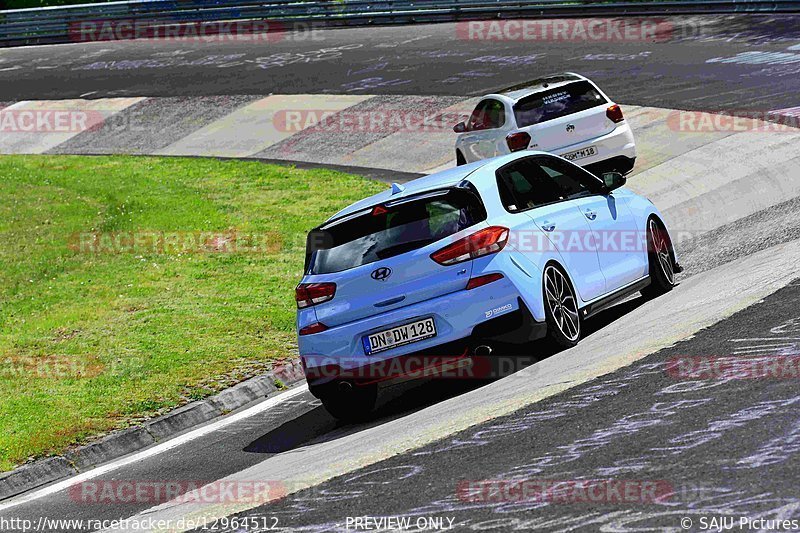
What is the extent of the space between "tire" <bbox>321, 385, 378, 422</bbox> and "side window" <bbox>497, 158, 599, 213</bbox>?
1785mm

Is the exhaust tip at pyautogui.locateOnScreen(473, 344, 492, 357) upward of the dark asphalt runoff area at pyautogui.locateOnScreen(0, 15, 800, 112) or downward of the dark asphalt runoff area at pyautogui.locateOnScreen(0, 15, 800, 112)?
upward

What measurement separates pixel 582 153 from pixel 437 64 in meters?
11.9

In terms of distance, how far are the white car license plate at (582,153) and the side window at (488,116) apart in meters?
1.19

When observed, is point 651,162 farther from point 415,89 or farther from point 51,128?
point 51,128

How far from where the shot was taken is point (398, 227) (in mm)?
9414

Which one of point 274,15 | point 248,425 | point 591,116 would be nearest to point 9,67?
point 274,15

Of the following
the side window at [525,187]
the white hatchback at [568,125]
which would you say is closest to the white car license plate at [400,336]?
Answer: the side window at [525,187]

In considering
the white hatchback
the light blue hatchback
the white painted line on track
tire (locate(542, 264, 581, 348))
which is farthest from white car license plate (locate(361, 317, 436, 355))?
the white hatchback

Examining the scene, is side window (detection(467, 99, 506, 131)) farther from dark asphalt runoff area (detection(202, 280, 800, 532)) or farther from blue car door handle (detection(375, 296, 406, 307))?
dark asphalt runoff area (detection(202, 280, 800, 532))

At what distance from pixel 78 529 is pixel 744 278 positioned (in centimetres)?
586

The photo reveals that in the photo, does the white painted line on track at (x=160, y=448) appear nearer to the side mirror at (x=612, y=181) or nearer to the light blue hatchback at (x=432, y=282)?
the light blue hatchback at (x=432, y=282)

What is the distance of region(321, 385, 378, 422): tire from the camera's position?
962cm

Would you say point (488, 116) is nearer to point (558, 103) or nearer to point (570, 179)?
point (558, 103)

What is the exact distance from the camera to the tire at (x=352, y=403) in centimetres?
962
